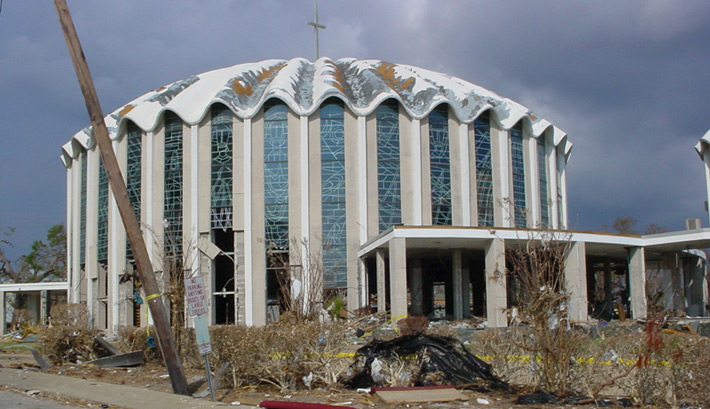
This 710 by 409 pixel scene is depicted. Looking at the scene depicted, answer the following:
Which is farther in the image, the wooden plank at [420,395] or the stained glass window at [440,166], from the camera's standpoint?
the stained glass window at [440,166]

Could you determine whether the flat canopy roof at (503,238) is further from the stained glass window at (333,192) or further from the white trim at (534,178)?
the white trim at (534,178)

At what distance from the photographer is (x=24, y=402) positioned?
1217 centimetres

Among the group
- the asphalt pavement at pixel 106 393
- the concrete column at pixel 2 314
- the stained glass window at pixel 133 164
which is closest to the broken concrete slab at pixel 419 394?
the asphalt pavement at pixel 106 393

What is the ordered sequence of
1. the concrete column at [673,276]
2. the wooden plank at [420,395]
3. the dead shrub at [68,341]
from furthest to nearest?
the concrete column at [673,276] → the dead shrub at [68,341] → the wooden plank at [420,395]

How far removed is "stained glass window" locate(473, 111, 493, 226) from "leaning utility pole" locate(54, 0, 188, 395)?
2426cm

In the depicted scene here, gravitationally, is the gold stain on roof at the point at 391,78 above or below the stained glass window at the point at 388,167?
above

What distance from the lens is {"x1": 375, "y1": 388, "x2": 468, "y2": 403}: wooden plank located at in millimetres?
11562

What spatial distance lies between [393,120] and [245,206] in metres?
8.43

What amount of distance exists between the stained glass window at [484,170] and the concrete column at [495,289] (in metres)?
7.66

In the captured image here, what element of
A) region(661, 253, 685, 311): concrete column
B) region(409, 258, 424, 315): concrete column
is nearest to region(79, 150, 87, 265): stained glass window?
region(409, 258, 424, 315): concrete column

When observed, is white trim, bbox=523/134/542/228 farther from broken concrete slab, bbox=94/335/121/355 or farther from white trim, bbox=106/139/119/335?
broken concrete slab, bbox=94/335/121/355

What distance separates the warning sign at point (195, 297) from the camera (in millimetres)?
12180

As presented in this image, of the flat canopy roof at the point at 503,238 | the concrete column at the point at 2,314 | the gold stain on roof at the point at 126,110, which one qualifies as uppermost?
the gold stain on roof at the point at 126,110

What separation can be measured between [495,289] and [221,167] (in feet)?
49.5
